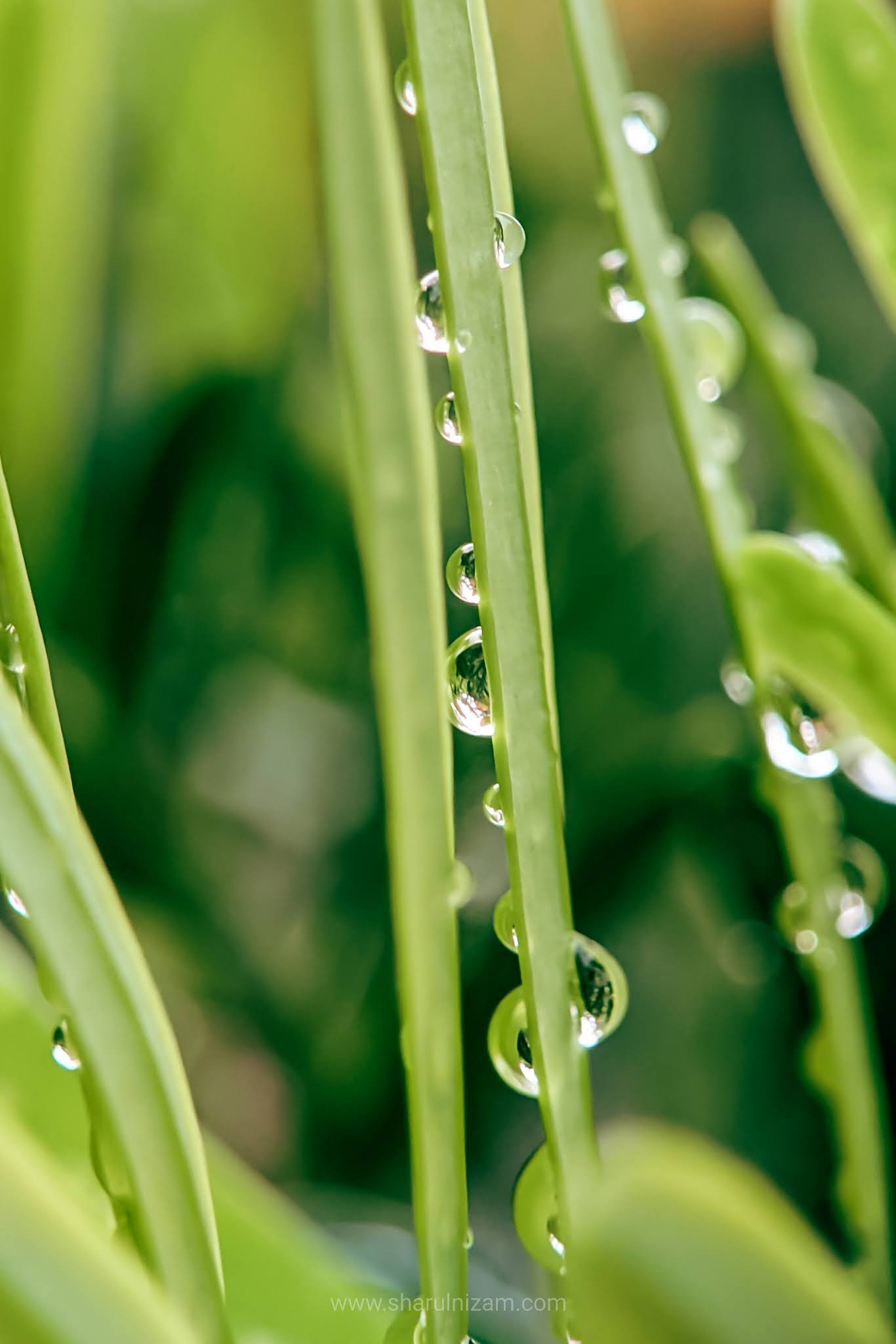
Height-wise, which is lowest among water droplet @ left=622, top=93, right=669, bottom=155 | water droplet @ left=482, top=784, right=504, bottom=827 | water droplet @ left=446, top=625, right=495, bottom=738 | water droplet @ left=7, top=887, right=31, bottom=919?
water droplet @ left=7, top=887, right=31, bottom=919

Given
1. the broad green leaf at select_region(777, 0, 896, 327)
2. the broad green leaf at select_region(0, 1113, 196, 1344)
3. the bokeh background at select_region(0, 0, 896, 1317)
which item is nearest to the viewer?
the broad green leaf at select_region(0, 1113, 196, 1344)

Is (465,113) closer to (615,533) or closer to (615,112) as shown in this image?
(615,112)

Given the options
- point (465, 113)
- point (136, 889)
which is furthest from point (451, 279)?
point (136, 889)

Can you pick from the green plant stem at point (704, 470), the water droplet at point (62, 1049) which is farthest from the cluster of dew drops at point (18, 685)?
the green plant stem at point (704, 470)

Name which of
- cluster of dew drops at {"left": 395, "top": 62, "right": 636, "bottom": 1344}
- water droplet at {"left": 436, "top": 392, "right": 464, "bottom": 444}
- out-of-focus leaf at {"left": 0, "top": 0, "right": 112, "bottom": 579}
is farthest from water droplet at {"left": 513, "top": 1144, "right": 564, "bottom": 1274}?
out-of-focus leaf at {"left": 0, "top": 0, "right": 112, "bottom": 579}

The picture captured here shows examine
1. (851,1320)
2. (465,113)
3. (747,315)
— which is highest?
(747,315)

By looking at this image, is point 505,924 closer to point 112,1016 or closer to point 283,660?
point 112,1016

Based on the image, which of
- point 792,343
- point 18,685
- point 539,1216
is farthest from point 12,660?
point 792,343

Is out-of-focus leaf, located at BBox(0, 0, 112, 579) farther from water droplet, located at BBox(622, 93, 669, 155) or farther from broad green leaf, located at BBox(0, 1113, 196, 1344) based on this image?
broad green leaf, located at BBox(0, 1113, 196, 1344)
